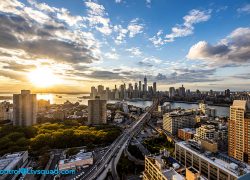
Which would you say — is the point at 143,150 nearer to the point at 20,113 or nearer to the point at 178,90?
the point at 20,113

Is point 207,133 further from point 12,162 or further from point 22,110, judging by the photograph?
point 22,110

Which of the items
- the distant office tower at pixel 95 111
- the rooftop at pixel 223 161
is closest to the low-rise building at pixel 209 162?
the rooftop at pixel 223 161

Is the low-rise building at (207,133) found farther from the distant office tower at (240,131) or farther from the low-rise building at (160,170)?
the low-rise building at (160,170)

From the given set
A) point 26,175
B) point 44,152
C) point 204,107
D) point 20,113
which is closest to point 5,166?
point 26,175

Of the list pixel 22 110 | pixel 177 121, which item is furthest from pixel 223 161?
pixel 22 110

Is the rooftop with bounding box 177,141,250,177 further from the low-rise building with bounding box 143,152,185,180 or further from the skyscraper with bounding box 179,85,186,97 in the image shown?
the skyscraper with bounding box 179,85,186,97

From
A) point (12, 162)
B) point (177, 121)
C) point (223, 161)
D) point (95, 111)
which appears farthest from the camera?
point (95, 111)
